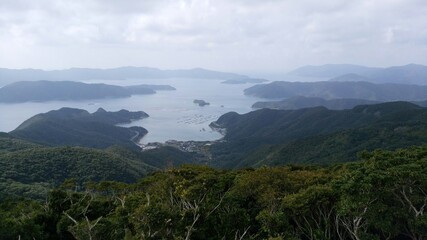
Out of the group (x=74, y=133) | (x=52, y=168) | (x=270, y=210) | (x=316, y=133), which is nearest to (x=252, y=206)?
(x=270, y=210)

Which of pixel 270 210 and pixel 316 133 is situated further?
pixel 316 133

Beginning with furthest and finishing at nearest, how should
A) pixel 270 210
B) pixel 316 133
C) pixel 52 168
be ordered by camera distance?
pixel 316 133, pixel 52 168, pixel 270 210

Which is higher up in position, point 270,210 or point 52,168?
point 270,210

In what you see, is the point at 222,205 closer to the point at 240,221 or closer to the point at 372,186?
the point at 240,221

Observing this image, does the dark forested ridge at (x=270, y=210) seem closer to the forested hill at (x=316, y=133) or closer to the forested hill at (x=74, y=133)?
the forested hill at (x=316, y=133)

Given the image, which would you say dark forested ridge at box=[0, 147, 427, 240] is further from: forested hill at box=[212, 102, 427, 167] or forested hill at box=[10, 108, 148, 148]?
forested hill at box=[10, 108, 148, 148]

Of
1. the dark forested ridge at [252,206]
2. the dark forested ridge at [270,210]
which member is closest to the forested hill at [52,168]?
the dark forested ridge at [252,206]

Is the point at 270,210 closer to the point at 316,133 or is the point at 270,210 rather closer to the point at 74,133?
the point at 316,133

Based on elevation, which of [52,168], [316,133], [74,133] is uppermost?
[52,168]

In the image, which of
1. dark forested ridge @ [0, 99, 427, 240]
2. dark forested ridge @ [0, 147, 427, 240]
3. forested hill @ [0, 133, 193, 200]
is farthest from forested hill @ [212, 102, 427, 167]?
dark forested ridge @ [0, 147, 427, 240]
